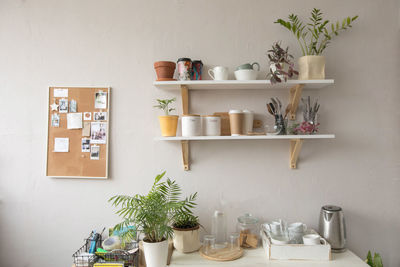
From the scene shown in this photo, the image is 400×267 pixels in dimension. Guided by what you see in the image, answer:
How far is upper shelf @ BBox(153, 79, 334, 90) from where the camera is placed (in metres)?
1.64

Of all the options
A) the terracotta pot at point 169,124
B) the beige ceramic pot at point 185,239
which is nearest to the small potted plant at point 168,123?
the terracotta pot at point 169,124

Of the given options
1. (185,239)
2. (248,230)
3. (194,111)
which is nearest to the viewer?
(185,239)

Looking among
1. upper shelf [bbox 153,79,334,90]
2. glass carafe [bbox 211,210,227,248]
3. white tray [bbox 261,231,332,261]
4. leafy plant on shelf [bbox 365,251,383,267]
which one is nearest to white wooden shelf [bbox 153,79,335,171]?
upper shelf [bbox 153,79,334,90]

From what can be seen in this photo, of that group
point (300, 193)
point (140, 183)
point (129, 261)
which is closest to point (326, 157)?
point (300, 193)

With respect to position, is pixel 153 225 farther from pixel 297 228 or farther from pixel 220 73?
pixel 220 73

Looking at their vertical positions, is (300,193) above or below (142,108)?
below

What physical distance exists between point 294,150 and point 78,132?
1.35 m

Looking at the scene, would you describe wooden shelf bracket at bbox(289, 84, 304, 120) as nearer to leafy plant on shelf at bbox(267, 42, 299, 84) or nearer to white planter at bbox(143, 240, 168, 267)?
leafy plant on shelf at bbox(267, 42, 299, 84)

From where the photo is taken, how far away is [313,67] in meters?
1.67

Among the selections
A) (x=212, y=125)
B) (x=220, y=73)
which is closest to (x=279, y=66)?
(x=220, y=73)

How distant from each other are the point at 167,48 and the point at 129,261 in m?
1.27

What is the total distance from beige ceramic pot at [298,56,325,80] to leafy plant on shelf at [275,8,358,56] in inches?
4.1

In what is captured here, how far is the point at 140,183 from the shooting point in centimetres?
186

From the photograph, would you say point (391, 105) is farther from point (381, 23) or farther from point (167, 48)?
point (167, 48)
